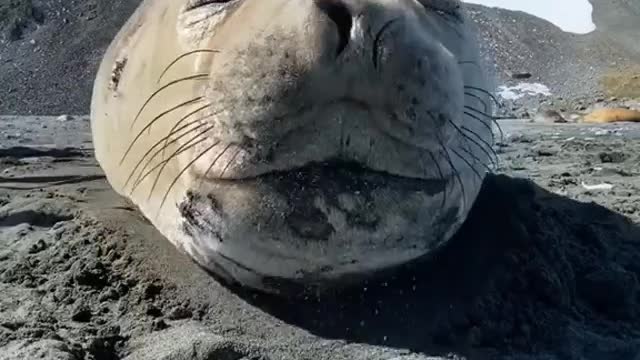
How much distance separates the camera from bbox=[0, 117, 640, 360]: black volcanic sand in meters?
2.64

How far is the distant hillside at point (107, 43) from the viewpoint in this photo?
10344 mm

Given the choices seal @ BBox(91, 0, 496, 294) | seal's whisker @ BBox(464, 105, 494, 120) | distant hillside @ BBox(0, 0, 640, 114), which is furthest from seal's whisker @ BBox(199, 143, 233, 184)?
distant hillside @ BBox(0, 0, 640, 114)

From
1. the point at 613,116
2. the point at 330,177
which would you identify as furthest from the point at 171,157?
the point at 613,116

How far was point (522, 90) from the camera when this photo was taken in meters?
13.7

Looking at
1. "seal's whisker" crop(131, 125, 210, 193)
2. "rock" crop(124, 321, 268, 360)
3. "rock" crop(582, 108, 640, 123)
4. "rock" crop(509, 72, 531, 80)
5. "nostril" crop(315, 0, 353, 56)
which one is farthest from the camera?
"rock" crop(509, 72, 531, 80)

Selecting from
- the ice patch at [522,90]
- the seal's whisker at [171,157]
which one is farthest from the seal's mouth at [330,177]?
the ice patch at [522,90]

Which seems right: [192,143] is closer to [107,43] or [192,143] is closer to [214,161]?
[214,161]

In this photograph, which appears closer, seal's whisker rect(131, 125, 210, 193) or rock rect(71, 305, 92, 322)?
seal's whisker rect(131, 125, 210, 193)

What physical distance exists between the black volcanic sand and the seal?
0.12 meters

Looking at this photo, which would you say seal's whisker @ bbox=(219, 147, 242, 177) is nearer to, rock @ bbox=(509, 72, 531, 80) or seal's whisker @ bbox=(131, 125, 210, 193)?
seal's whisker @ bbox=(131, 125, 210, 193)

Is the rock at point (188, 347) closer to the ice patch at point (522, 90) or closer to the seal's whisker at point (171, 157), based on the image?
the seal's whisker at point (171, 157)

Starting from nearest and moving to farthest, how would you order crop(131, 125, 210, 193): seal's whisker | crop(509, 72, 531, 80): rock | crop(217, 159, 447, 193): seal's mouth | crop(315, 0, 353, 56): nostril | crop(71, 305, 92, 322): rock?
crop(315, 0, 353, 56): nostril
crop(217, 159, 447, 193): seal's mouth
crop(131, 125, 210, 193): seal's whisker
crop(71, 305, 92, 322): rock
crop(509, 72, 531, 80): rock

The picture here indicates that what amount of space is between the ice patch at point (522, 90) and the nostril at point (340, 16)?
10920 mm

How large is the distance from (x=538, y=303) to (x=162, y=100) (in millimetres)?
1211
